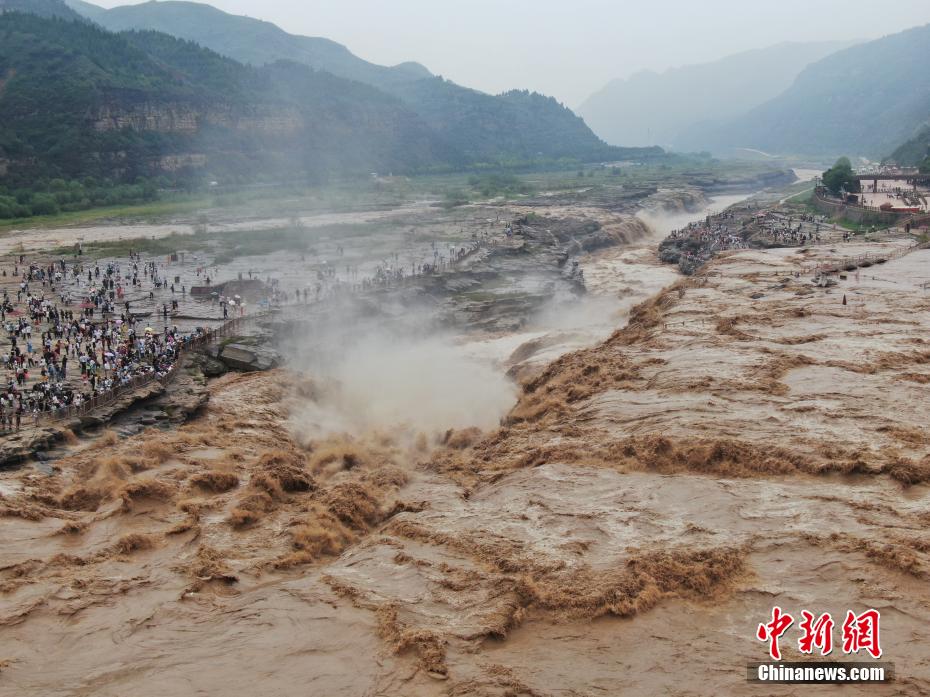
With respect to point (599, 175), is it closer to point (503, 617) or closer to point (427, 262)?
point (427, 262)

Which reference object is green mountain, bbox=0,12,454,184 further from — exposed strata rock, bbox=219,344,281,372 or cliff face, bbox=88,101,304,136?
exposed strata rock, bbox=219,344,281,372

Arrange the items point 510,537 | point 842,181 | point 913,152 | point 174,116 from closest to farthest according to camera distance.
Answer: point 510,537 < point 842,181 < point 174,116 < point 913,152

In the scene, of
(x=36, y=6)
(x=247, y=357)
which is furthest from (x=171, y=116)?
(x=247, y=357)

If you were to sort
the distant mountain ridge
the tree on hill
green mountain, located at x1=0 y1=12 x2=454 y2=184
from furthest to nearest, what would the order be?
1. the distant mountain ridge
2. green mountain, located at x1=0 y1=12 x2=454 y2=184
3. the tree on hill

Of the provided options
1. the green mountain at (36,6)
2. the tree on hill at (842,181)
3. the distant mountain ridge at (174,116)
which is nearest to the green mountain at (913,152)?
the tree on hill at (842,181)

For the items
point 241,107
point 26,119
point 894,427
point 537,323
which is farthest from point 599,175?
point 894,427

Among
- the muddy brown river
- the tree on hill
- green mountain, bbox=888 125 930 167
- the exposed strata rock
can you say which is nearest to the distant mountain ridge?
the exposed strata rock

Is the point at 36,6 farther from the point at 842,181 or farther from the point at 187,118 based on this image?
the point at 842,181

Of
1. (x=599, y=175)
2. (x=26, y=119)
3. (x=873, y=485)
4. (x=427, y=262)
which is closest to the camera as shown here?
(x=873, y=485)
